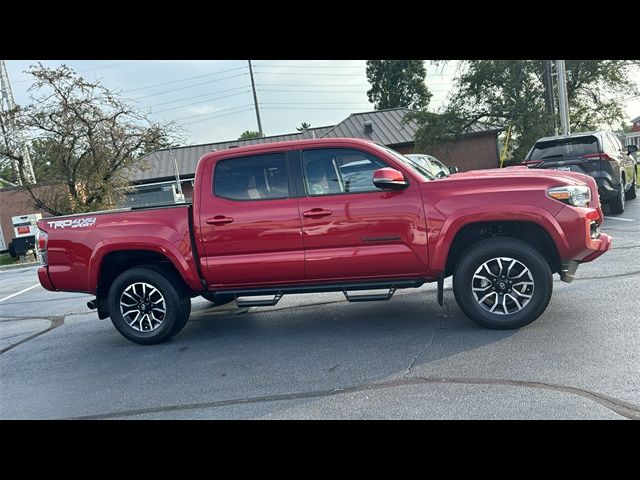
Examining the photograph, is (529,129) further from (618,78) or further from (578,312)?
(578,312)

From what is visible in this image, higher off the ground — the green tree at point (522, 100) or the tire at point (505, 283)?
the green tree at point (522, 100)

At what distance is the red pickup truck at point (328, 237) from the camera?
15.7 ft

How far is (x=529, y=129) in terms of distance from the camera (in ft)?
76.0

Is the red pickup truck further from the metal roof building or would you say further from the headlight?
the metal roof building

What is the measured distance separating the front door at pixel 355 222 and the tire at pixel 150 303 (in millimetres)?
1529

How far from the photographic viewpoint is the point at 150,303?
5637 millimetres

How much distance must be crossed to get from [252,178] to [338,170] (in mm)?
915

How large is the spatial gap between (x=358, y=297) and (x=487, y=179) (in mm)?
1710

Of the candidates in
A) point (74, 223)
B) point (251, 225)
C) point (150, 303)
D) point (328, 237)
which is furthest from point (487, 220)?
point (74, 223)

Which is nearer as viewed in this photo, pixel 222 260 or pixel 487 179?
pixel 487 179

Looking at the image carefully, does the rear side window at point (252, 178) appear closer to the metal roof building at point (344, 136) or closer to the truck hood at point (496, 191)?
the truck hood at point (496, 191)

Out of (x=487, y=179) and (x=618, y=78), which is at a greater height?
(x=618, y=78)

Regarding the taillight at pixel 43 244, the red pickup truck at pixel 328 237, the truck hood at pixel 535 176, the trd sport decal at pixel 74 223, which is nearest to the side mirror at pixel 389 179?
the red pickup truck at pixel 328 237
